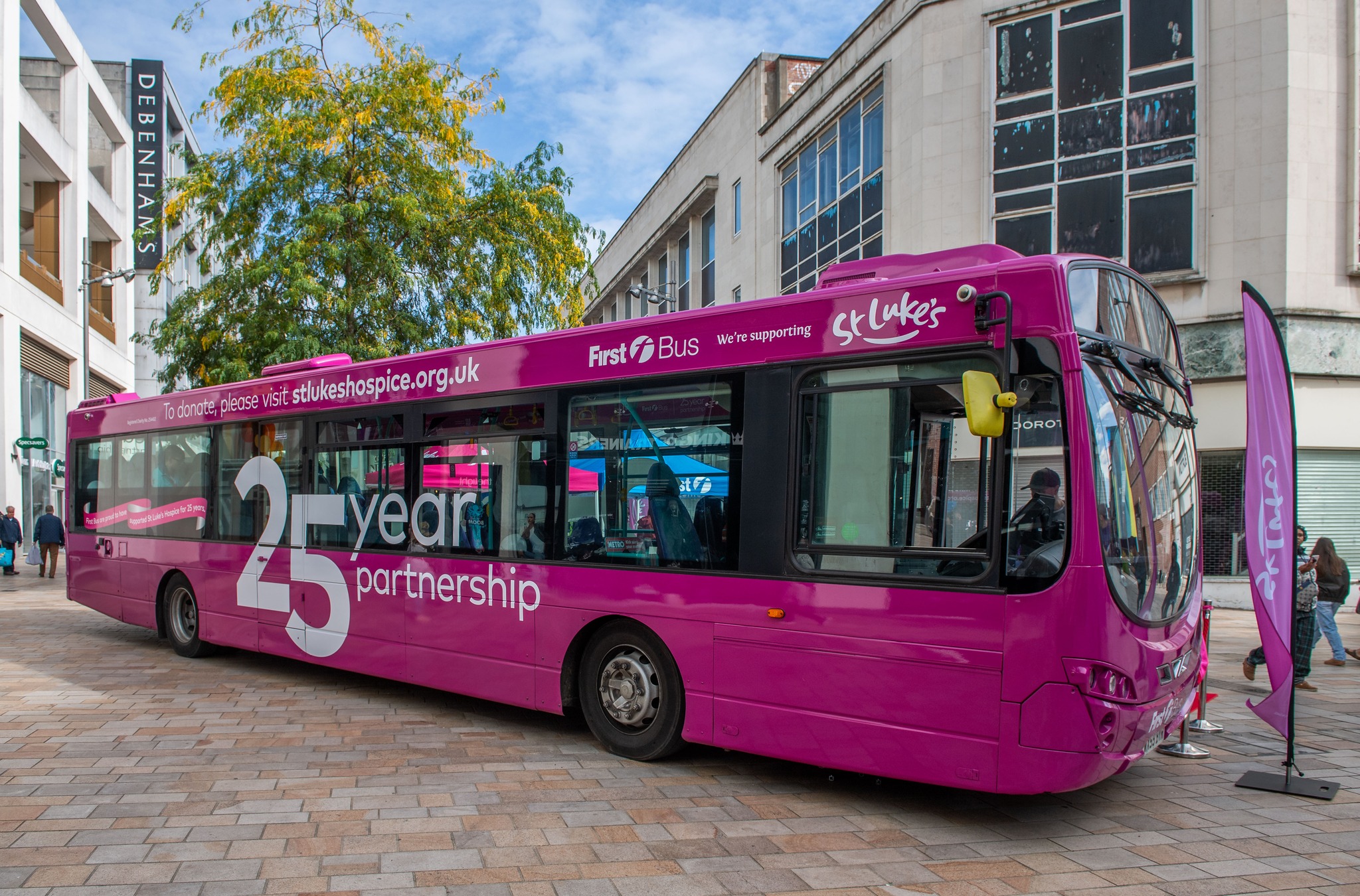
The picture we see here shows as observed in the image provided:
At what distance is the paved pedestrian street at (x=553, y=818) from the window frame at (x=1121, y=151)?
11573 mm

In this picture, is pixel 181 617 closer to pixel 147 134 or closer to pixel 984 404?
pixel 984 404

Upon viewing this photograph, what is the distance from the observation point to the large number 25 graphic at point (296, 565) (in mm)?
8672

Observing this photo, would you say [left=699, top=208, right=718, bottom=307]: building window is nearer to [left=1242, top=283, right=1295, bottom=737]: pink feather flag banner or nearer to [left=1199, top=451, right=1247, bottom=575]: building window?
[left=1199, top=451, right=1247, bottom=575]: building window

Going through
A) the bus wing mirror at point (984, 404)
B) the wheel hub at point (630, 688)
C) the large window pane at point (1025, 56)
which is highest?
the large window pane at point (1025, 56)

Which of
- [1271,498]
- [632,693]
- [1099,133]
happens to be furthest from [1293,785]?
[1099,133]

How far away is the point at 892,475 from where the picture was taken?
5258 mm

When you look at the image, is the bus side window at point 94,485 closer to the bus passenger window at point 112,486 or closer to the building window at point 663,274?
the bus passenger window at point 112,486

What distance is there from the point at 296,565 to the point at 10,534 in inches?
718

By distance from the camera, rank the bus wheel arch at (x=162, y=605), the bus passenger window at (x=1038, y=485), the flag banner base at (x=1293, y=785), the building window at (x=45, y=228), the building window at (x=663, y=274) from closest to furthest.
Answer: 1. the bus passenger window at (x=1038, y=485)
2. the flag banner base at (x=1293, y=785)
3. the bus wheel arch at (x=162, y=605)
4. the building window at (x=45, y=228)
5. the building window at (x=663, y=274)

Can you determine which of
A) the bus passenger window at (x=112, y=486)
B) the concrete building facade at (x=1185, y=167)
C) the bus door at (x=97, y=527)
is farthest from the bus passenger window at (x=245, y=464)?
the concrete building facade at (x=1185, y=167)

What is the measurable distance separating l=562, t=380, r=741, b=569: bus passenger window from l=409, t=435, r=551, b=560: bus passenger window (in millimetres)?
331

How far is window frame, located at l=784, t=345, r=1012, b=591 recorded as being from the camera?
4863 millimetres

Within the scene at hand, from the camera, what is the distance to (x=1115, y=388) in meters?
5.01

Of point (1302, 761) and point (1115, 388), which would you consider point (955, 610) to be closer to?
point (1115, 388)
